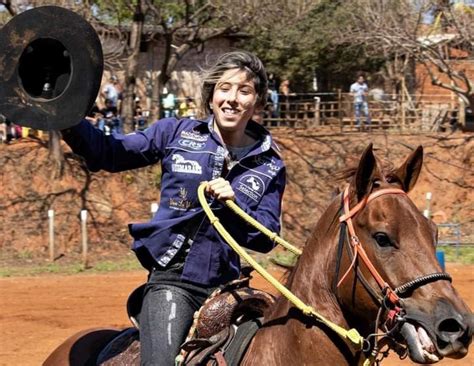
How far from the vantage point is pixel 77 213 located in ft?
67.9

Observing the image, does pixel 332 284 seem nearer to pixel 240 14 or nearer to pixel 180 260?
pixel 180 260

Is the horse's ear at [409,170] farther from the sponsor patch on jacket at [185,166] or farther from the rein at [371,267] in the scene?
the sponsor patch on jacket at [185,166]

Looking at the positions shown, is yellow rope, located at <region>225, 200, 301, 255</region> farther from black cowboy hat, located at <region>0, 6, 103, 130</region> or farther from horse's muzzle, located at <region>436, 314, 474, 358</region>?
horse's muzzle, located at <region>436, 314, 474, 358</region>

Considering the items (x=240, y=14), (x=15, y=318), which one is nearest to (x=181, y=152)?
(x=15, y=318)

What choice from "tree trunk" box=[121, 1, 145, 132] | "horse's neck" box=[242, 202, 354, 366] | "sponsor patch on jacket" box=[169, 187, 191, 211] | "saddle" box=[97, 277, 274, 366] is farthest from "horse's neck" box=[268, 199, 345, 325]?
"tree trunk" box=[121, 1, 145, 132]

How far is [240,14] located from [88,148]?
19342 millimetres

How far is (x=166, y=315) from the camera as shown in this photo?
4.48 metres

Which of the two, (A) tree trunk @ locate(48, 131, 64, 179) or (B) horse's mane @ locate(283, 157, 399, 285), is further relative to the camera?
(A) tree trunk @ locate(48, 131, 64, 179)

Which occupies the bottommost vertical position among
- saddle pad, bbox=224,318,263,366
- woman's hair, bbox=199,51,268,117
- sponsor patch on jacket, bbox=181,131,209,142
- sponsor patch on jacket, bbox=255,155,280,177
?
saddle pad, bbox=224,318,263,366

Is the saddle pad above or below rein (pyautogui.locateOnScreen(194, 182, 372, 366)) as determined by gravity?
below

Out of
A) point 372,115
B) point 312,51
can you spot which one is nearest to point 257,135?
point 372,115

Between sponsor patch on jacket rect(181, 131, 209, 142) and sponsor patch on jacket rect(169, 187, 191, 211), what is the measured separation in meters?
0.28

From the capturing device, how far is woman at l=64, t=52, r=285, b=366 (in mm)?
4504

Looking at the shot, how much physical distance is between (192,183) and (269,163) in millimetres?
452
